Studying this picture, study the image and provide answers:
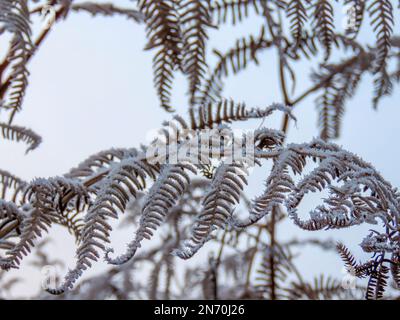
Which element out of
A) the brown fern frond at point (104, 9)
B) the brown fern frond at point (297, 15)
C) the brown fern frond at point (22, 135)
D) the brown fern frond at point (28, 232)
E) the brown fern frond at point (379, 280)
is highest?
the brown fern frond at point (104, 9)

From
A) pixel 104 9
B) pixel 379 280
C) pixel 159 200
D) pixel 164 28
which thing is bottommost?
pixel 379 280

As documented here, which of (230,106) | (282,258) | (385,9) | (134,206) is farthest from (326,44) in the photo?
(134,206)

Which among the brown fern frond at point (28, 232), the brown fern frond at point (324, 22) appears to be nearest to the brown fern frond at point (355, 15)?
the brown fern frond at point (324, 22)

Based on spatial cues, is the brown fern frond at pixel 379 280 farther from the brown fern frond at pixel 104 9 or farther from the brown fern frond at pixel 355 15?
the brown fern frond at pixel 104 9

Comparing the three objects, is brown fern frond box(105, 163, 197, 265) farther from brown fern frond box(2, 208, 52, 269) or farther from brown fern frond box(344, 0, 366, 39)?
brown fern frond box(344, 0, 366, 39)

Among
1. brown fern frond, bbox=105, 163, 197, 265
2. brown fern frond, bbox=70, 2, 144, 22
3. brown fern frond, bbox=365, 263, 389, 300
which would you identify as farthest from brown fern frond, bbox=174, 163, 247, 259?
brown fern frond, bbox=70, 2, 144, 22

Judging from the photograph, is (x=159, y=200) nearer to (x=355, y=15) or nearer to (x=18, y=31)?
(x=18, y=31)

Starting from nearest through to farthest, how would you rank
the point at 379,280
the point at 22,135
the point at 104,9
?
the point at 379,280 < the point at 22,135 < the point at 104,9

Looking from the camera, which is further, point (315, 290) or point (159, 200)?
point (315, 290)

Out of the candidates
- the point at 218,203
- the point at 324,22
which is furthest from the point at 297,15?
the point at 218,203

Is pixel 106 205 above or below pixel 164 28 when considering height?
below

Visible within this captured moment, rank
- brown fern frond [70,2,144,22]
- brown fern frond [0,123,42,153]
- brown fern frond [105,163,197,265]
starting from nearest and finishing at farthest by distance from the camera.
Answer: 1. brown fern frond [105,163,197,265]
2. brown fern frond [0,123,42,153]
3. brown fern frond [70,2,144,22]

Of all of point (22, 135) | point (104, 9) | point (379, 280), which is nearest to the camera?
point (379, 280)

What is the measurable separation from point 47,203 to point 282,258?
3.17 ft
